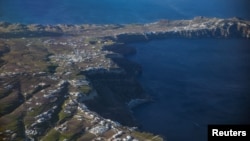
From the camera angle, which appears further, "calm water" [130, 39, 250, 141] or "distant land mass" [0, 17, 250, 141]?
"calm water" [130, 39, 250, 141]

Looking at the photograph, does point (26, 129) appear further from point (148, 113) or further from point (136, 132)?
point (148, 113)

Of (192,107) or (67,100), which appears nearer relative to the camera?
(67,100)

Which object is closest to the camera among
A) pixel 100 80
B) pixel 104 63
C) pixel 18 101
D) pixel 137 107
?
pixel 18 101

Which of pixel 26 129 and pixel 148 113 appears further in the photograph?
pixel 148 113

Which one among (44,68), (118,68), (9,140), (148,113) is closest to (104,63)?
(118,68)

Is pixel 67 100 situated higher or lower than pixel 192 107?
higher

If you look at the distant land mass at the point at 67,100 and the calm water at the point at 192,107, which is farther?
the calm water at the point at 192,107

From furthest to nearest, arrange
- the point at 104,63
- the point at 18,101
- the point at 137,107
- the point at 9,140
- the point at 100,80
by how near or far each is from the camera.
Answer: the point at 104,63, the point at 100,80, the point at 137,107, the point at 18,101, the point at 9,140

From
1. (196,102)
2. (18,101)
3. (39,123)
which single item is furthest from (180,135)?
(18,101)

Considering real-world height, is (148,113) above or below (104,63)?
below
